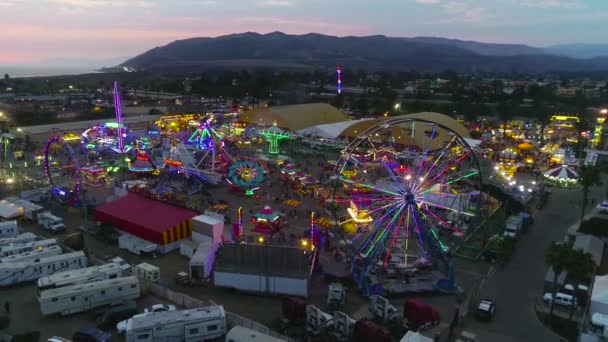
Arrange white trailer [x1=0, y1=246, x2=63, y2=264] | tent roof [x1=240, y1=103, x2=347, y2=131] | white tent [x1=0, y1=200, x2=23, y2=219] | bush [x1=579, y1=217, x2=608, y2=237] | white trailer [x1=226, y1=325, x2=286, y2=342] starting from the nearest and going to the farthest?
white trailer [x1=226, y1=325, x2=286, y2=342]
white trailer [x1=0, y1=246, x2=63, y2=264]
bush [x1=579, y1=217, x2=608, y2=237]
white tent [x1=0, y1=200, x2=23, y2=219]
tent roof [x1=240, y1=103, x2=347, y2=131]

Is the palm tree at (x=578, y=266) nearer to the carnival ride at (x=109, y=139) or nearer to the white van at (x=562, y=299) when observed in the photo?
the white van at (x=562, y=299)

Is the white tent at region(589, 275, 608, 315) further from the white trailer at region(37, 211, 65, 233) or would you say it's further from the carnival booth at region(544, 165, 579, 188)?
the white trailer at region(37, 211, 65, 233)

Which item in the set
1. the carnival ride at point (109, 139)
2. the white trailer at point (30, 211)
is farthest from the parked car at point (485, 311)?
the carnival ride at point (109, 139)

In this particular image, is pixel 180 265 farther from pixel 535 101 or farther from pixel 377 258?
pixel 535 101

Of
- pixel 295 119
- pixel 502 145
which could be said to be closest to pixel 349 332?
pixel 502 145

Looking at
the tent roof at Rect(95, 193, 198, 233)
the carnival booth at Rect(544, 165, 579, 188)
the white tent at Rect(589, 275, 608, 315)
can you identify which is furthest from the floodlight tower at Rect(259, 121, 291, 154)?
the white tent at Rect(589, 275, 608, 315)

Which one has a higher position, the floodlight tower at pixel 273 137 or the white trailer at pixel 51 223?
the floodlight tower at pixel 273 137
